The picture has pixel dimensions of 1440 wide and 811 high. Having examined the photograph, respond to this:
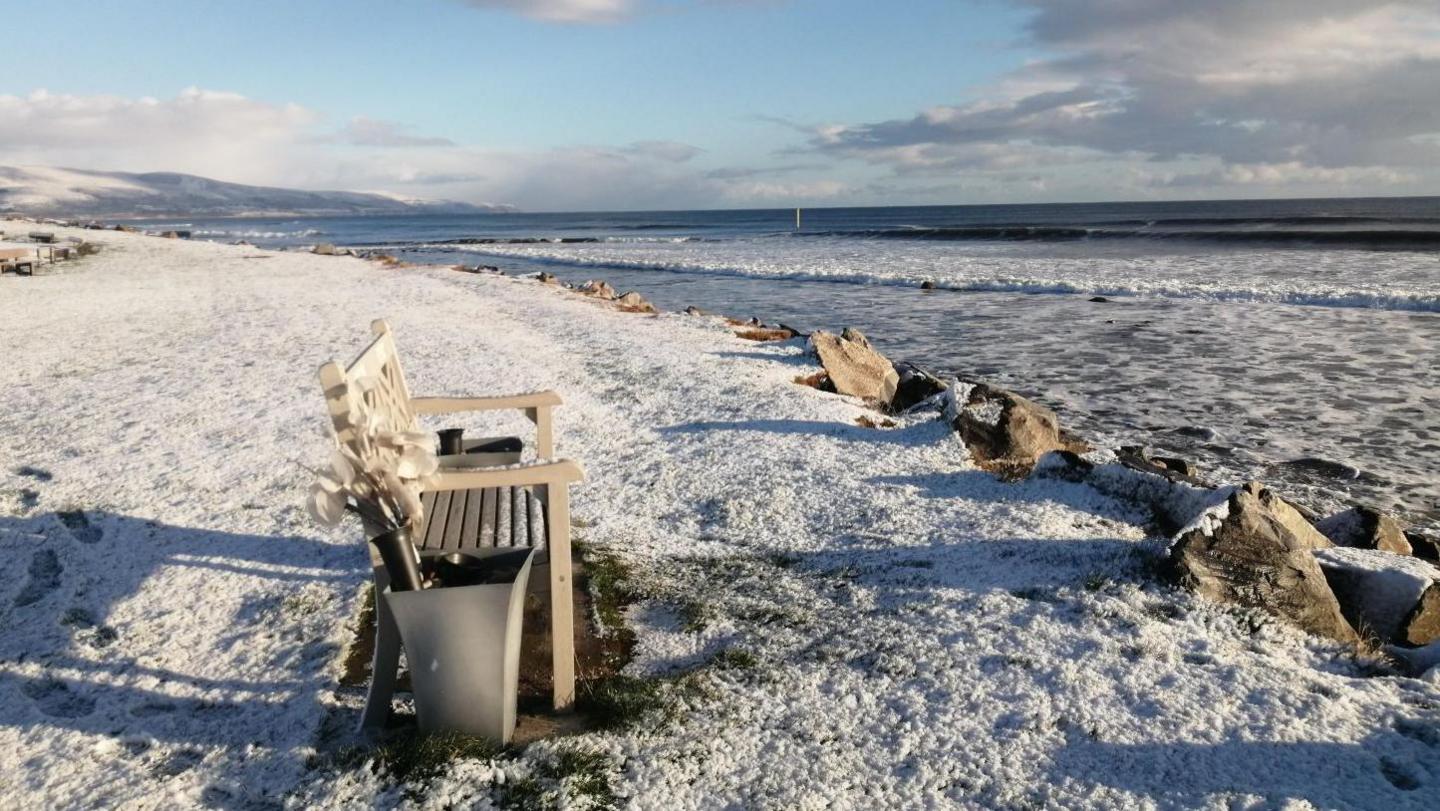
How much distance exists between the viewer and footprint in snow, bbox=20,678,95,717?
3500mm

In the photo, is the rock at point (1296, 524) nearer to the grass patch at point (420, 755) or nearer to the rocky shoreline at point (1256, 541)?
the rocky shoreline at point (1256, 541)

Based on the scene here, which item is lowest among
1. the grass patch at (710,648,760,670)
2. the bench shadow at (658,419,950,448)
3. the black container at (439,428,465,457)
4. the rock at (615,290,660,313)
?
the grass patch at (710,648,760,670)

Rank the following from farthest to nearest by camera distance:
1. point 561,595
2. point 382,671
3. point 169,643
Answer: point 169,643
point 561,595
point 382,671

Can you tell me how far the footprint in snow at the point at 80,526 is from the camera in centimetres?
517

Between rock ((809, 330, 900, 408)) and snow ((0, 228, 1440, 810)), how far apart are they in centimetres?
147

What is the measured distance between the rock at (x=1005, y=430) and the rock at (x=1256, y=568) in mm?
2053

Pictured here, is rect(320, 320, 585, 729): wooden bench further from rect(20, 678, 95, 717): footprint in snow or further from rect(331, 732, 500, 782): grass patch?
rect(20, 678, 95, 717): footprint in snow

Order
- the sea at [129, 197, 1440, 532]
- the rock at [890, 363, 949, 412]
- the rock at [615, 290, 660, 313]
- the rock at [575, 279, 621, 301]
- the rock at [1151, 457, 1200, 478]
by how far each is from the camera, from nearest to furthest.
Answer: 1. the rock at [1151, 457, 1200, 478]
2. the sea at [129, 197, 1440, 532]
3. the rock at [890, 363, 949, 412]
4. the rock at [615, 290, 660, 313]
5. the rock at [575, 279, 621, 301]

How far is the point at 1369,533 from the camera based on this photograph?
17.5 feet

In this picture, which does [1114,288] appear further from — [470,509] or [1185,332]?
[470,509]

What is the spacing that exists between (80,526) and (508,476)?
3786mm

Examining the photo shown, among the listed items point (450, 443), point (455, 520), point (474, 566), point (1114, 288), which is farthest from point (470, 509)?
point (1114, 288)

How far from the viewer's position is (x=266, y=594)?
14.9 feet

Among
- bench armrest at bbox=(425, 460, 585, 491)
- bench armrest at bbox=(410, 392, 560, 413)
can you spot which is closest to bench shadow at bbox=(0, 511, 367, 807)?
bench armrest at bbox=(410, 392, 560, 413)
